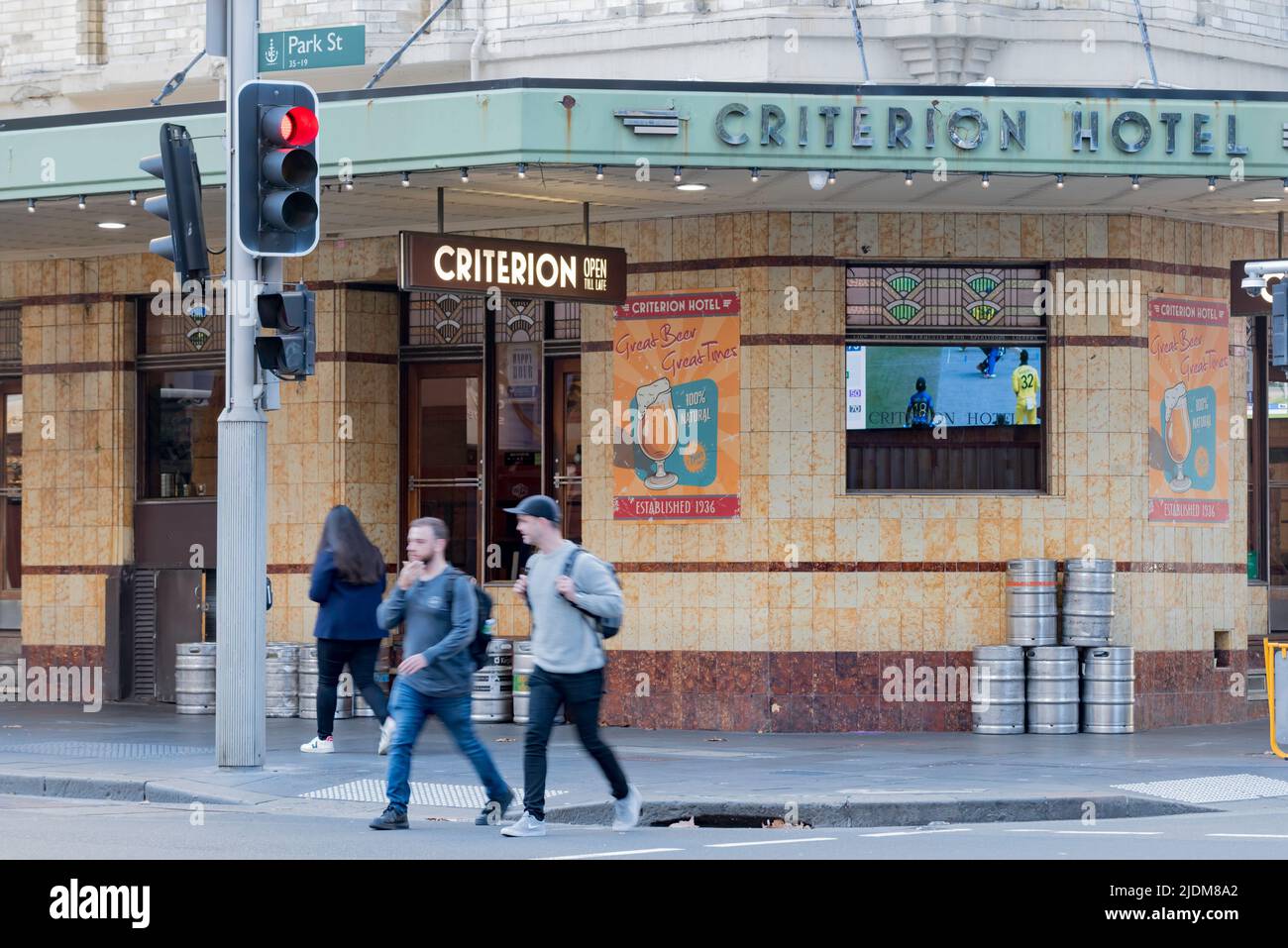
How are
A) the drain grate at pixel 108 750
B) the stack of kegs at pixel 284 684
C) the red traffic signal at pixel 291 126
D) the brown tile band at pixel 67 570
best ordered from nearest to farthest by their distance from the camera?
the red traffic signal at pixel 291 126 → the drain grate at pixel 108 750 → the stack of kegs at pixel 284 684 → the brown tile band at pixel 67 570

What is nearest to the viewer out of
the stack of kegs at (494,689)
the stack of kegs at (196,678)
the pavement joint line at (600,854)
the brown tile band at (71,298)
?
the pavement joint line at (600,854)

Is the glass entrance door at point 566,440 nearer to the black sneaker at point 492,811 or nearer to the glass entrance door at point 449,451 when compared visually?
the glass entrance door at point 449,451

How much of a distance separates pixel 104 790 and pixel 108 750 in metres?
2.33

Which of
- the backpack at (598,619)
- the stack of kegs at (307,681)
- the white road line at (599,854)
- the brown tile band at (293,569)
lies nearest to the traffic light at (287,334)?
the backpack at (598,619)

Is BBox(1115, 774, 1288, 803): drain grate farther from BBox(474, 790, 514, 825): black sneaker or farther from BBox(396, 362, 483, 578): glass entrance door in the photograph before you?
BBox(396, 362, 483, 578): glass entrance door

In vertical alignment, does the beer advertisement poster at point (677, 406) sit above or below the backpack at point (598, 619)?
above

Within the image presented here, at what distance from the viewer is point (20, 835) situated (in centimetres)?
1098

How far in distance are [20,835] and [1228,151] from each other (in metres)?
10.1

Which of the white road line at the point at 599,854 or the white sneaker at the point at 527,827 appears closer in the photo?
the white road line at the point at 599,854

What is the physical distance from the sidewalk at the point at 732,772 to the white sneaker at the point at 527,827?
0.91 metres

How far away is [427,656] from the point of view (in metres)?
11.4

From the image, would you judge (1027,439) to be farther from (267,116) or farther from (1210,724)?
(267,116)

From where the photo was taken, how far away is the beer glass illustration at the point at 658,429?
17984mm

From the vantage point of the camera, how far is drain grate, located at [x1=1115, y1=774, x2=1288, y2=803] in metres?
13.1
